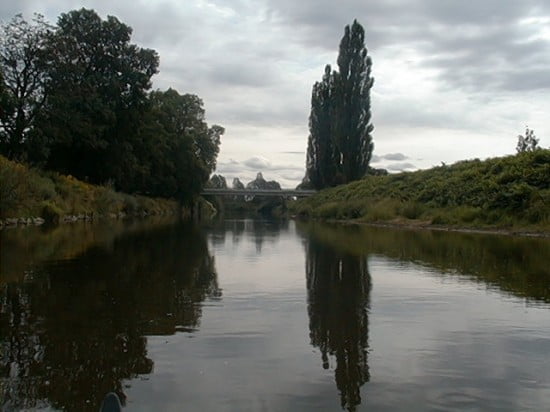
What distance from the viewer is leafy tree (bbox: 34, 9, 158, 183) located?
1688 inches

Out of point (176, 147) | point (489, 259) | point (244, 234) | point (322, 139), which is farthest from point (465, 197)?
point (176, 147)

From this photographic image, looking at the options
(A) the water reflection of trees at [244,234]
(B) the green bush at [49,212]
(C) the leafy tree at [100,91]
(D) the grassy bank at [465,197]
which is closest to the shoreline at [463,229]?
(D) the grassy bank at [465,197]

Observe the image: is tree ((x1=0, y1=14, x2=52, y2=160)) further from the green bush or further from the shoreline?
the shoreline

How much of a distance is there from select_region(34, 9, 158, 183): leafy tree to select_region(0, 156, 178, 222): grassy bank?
13.4 feet

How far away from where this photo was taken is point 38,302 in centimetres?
736

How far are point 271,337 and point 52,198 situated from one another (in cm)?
2687

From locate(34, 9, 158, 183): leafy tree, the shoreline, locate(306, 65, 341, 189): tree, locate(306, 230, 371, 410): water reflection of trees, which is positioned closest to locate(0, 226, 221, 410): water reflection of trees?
locate(306, 230, 371, 410): water reflection of trees

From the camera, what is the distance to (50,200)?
30.1 m

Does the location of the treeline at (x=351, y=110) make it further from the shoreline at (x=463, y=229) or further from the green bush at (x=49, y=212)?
the green bush at (x=49, y=212)

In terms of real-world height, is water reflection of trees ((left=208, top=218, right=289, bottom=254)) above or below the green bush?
below

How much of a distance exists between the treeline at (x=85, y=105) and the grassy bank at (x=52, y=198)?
7.19ft

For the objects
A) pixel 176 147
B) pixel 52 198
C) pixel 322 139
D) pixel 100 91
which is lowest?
pixel 52 198

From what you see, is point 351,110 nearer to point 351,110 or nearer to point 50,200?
point 351,110

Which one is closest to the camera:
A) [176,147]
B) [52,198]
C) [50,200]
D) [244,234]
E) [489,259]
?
[489,259]
